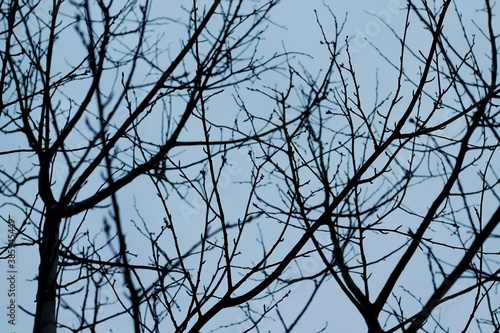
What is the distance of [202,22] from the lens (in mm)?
3240

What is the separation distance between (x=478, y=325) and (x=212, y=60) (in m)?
2.15

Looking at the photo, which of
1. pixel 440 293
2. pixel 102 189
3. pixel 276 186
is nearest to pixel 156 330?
pixel 102 189

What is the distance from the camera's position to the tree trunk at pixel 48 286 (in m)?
2.73

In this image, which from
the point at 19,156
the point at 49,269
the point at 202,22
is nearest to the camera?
the point at 49,269

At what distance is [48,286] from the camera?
2848 millimetres

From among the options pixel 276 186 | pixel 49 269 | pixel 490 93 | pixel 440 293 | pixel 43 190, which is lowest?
pixel 440 293

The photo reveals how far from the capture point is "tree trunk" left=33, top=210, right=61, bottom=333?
273 cm

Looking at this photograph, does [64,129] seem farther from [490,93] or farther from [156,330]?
[490,93]

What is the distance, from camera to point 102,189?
337cm

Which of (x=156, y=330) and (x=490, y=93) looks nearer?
(x=490, y=93)

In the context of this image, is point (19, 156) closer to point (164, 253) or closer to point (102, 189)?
point (102, 189)

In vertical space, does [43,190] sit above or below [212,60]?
below

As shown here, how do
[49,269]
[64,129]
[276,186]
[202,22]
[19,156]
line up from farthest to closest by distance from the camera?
[276,186], [19,156], [202,22], [64,129], [49,269]

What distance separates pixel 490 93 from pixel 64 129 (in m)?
2.04
